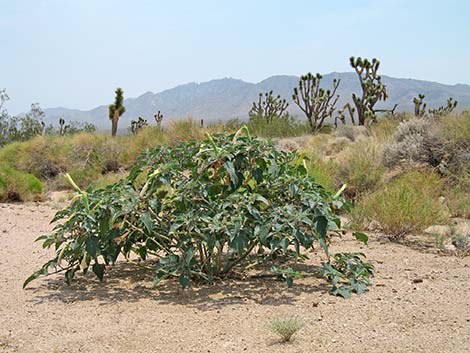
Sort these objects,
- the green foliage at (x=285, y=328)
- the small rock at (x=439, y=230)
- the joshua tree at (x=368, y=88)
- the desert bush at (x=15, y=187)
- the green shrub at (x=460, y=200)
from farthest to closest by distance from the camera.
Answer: the joshua tree at (x=368, y=88) < the desert bush at (x=15, y=187) < the green shrub at (x=460, y=200) < the small rock at (x=439, y=230) < the green foliage at (x=285, y=328)

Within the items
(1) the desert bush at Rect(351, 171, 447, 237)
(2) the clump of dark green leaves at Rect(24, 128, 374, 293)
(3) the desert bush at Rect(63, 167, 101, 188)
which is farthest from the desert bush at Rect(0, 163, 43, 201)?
(2) the clump of dark green leaves at Rect(24, 128, 374, 293)

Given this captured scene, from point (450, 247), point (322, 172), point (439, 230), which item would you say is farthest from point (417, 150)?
point (450, 247)

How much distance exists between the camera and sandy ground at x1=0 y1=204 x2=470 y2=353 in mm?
3348

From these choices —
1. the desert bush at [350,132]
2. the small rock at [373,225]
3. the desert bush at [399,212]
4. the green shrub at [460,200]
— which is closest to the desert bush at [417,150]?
the green shrub at [460,200]

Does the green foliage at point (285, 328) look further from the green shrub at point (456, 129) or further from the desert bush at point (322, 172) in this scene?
the green shrub at point (456, 129)

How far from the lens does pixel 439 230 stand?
6938 millimetres

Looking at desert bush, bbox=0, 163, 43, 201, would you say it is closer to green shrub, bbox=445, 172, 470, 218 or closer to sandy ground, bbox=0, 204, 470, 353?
sandy ground, bbox=0, 204, 470, 353

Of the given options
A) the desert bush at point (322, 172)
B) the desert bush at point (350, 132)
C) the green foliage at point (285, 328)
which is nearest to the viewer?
the green foliage at point (285, 328)

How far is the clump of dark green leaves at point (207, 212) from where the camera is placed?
4.02 meters

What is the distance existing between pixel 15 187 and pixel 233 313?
327 inches

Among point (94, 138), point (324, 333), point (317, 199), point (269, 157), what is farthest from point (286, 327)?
point (94, 138)

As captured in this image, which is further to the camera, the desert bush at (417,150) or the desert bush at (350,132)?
the desert bush at (350,132)

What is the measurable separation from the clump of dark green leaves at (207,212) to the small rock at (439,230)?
2.79 meters

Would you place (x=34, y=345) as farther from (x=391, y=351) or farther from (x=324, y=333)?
(x=391, y=351)
